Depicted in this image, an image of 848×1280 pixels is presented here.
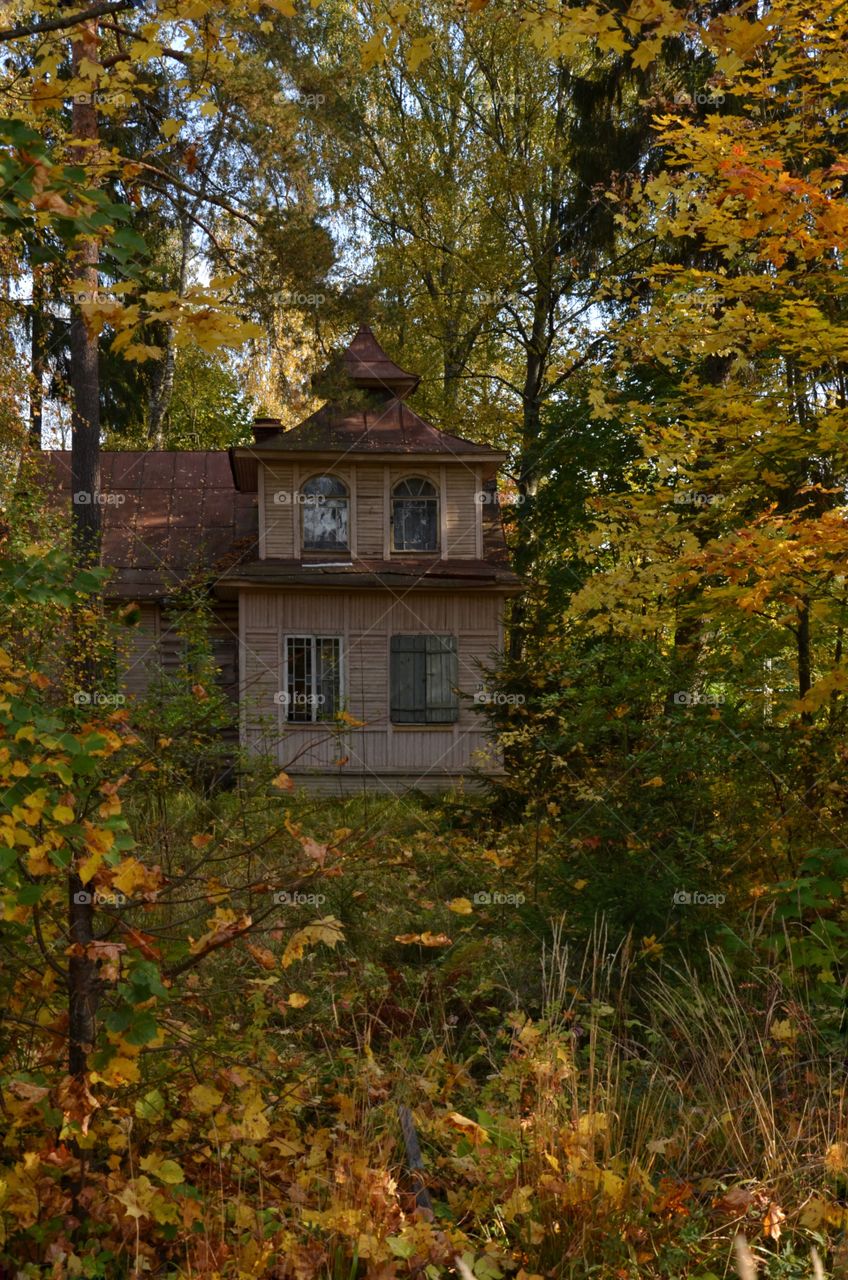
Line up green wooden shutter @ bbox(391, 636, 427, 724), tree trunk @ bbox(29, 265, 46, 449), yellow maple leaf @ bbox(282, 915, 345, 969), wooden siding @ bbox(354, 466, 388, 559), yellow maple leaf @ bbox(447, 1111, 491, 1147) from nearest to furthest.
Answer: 1. yellow maple leaf @ bbox(282, 915, 345, 969)
2. yellow maple leaf @ bbox(447, 1111, 491, 1147)
3. tree trunk @ bbox(29, 265, 46, 449)
4. green wooden shutter @ bbox(391, 636, 427, 724)
5. wooden siding @ bbox(354, 466, 388, 559)

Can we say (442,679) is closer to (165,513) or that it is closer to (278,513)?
(278,513)

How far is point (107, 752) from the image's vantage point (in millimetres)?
3562

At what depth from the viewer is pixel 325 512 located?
1788cm

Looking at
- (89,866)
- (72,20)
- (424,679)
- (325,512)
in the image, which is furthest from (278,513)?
(89,866)

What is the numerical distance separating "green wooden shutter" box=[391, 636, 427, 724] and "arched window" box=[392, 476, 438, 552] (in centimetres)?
146

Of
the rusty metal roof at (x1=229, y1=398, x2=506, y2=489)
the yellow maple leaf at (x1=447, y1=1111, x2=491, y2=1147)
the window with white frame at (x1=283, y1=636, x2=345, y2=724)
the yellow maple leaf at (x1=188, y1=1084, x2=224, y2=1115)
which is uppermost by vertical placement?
the rusty metal roof at (x1=229, y1=398, x2=506, y2=489)

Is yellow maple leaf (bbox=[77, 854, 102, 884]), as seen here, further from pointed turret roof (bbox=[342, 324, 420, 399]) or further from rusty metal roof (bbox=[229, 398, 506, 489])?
pointed turret roof (bbox=[342, 324, 420, 399])

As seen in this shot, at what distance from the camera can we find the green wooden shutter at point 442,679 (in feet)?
57.3

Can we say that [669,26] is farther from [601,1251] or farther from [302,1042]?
[302,1042]

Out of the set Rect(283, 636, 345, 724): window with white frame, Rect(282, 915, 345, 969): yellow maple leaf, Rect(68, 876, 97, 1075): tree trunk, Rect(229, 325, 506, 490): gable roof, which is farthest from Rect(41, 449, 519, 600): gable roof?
Rect(282, 915, 345, 969): yellow maple leaf

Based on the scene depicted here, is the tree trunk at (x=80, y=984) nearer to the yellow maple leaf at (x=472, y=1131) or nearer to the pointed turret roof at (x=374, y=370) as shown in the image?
the yellow maple leaf at (x=472, y=1131)

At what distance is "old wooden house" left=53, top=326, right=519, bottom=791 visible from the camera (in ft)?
56.9

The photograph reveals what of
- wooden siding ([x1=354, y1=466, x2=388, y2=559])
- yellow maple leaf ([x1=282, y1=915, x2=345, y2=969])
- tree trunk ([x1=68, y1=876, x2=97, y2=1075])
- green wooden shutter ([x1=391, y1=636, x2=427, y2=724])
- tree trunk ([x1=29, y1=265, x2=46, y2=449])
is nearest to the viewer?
yellow maple leaf ([x1=282, y1=915, x2=345, y2=969])

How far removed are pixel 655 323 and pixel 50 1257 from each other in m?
6.23
